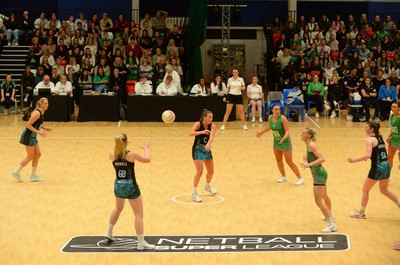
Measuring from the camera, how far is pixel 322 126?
24.8 m

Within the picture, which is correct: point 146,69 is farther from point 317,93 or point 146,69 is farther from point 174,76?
point 317,93

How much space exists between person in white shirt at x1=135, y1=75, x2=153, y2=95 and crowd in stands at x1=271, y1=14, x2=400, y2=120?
212 inches

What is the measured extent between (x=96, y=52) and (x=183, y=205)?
16382 millimetres

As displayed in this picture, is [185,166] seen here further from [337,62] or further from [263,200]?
[337,62]

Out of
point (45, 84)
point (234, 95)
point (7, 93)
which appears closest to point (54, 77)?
point (45, 84)

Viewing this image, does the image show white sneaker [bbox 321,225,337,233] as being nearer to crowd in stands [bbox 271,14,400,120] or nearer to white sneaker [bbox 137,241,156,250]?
white sneaker [bbox 137,241,156,250]

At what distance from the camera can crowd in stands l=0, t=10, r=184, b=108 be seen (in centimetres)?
2731

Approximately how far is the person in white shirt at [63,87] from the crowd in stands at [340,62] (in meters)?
8.20

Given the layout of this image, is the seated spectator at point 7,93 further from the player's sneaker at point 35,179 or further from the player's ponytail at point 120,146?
the player's ponytail at point 120,146

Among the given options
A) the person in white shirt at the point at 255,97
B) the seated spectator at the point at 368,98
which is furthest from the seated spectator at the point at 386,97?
the person in white shirt at the point at 255,97

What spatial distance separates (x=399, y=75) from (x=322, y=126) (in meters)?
6.35

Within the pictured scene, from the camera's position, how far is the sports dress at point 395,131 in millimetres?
15130

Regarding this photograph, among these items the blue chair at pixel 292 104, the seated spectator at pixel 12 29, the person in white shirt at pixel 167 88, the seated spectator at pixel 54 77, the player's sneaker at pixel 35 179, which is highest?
the seated spectator at pixel 12 29

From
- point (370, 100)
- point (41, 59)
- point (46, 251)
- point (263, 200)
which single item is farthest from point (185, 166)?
point (41, 59)
